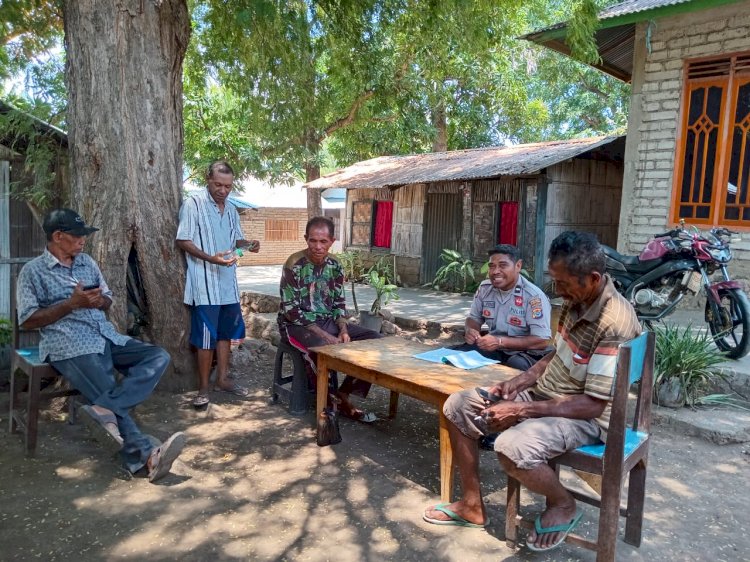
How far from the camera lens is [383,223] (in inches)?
539

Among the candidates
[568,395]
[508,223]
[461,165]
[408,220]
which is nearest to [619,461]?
[568,395]

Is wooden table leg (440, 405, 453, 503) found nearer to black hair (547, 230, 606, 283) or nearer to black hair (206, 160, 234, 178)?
black hair (547, 230, 606, 283)

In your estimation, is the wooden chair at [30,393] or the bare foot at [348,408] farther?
the bare foot at [348,408]

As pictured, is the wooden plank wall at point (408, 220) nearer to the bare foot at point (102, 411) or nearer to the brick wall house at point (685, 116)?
the brick wall house at point (685, 116)

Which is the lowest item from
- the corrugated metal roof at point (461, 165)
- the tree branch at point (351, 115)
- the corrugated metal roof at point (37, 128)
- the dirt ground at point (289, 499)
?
the dirt ground at point (289, 499)

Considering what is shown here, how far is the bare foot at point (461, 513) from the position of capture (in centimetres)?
303

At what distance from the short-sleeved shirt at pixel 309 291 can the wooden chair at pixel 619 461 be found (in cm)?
220

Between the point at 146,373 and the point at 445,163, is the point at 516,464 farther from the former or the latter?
the point at 445,163

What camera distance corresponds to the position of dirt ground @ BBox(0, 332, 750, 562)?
9.43 ft

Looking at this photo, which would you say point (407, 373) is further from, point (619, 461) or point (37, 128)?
point (37, 128)

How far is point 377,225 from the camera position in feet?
45.4

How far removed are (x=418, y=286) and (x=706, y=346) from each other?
758 cm

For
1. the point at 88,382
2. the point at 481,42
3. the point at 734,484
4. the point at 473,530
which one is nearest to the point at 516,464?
the point at 473,530

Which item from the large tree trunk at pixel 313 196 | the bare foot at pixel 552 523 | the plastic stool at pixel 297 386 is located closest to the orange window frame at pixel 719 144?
the plastic stool at pixel 297 386
